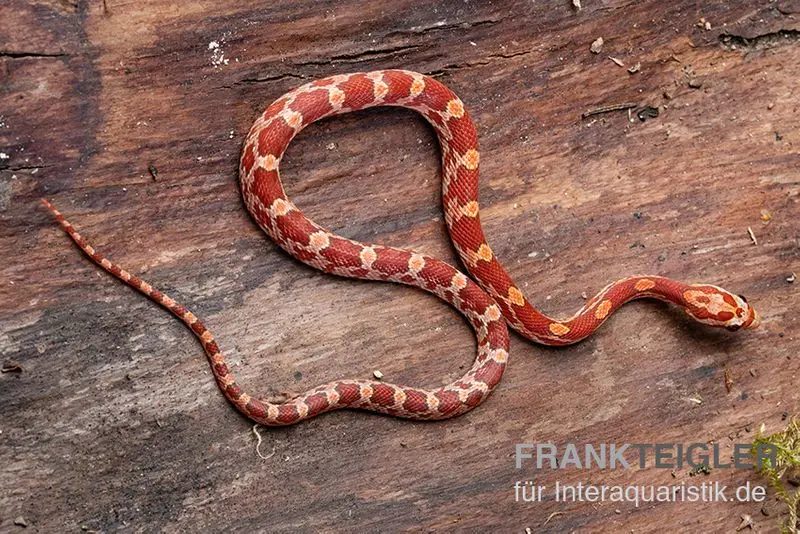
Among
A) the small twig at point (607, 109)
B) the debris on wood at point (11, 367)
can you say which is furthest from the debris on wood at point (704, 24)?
the debris on wood at point (11, 367)

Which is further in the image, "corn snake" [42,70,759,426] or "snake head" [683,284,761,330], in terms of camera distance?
"snake head" [683,284,761,330]

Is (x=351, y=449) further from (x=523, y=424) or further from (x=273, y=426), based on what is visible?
(x=523, y=424)

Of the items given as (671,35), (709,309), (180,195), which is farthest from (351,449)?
(671,35)

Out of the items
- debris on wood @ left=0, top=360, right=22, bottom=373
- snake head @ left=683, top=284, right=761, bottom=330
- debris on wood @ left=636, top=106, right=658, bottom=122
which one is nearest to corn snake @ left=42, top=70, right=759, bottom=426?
snake head @ left=683, top=284, right=761, bottom=330

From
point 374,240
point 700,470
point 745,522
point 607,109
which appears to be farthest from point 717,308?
point 374,240

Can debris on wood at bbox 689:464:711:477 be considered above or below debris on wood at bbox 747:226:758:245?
below

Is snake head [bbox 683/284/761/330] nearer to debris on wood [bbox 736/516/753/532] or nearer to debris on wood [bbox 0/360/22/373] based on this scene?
debris on wood [bbox 736/516/753/532]
